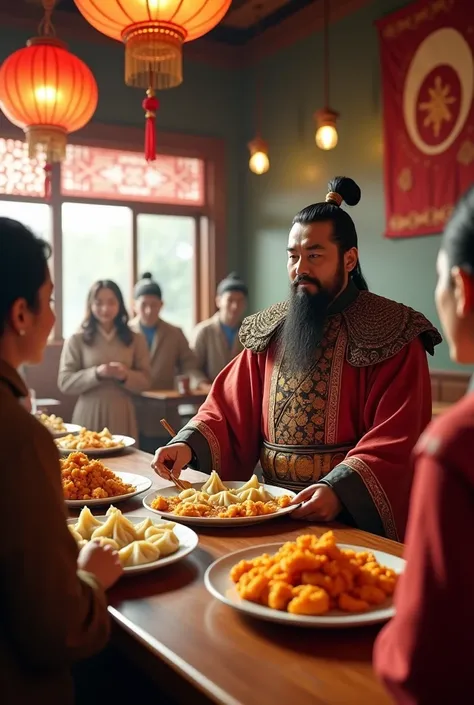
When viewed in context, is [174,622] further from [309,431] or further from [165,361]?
[165,361]

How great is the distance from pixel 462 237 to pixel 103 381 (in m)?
4.59

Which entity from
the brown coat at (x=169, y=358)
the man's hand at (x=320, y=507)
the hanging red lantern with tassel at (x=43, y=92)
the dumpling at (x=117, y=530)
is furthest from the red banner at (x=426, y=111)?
the dumpling at (x=117, y=530)

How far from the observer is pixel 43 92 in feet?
13.2

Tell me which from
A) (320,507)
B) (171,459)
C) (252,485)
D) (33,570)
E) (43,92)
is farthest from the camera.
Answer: (43,92)

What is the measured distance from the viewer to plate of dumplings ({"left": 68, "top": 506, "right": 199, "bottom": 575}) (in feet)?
5.49

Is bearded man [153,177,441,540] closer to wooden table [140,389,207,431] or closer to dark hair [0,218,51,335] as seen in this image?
dark hair [0,218,51,335]

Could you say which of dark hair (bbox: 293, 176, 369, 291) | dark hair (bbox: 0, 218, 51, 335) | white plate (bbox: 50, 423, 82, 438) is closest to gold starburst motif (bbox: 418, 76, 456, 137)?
dark hair (bbox: 293, 176, 369, 291)

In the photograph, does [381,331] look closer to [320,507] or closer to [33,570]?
[320,507]

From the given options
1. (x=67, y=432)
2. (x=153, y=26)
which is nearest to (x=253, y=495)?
(x=67, y=432)

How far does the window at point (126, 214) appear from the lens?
284 inches

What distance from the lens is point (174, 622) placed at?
1.44 meters

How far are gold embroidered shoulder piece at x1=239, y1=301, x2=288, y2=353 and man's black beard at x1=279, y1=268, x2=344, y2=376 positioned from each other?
119 mm

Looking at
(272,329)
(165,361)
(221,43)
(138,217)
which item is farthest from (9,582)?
(221,43)

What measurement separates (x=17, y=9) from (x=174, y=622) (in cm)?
675
